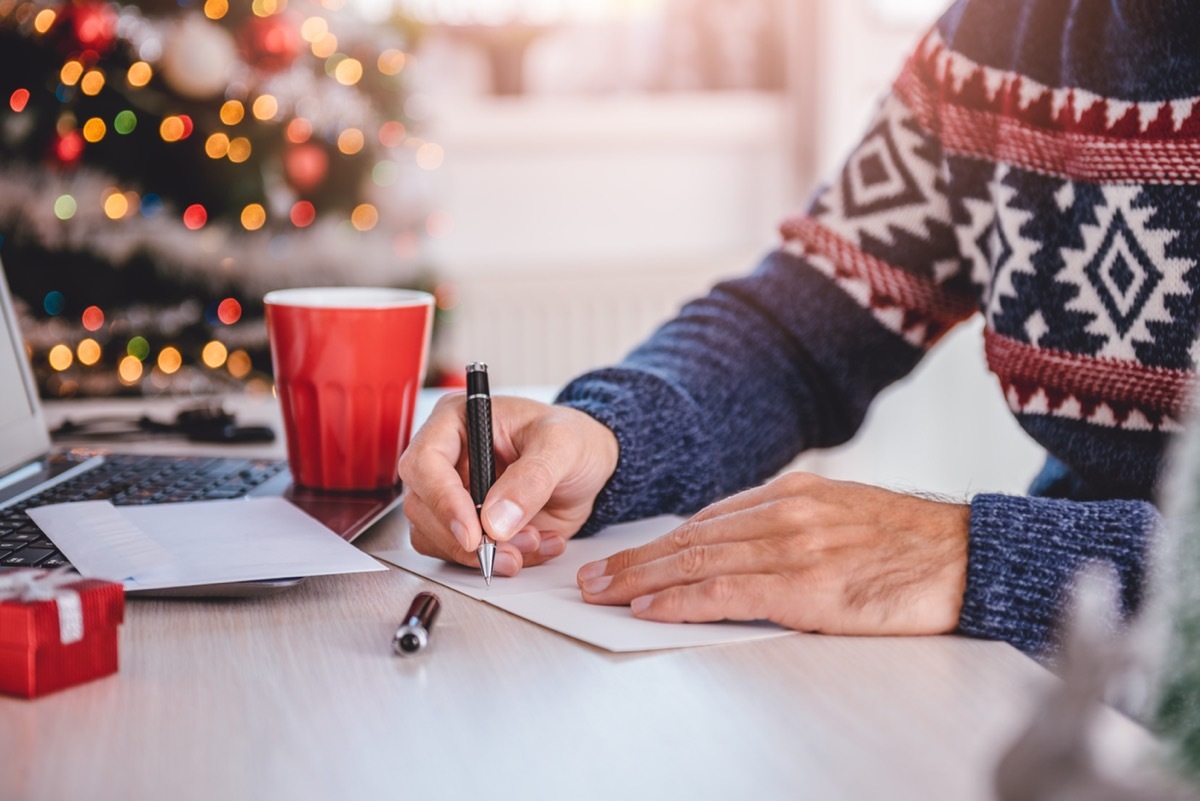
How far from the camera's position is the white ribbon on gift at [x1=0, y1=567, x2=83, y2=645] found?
49 cm

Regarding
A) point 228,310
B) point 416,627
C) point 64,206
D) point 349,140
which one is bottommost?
point 228,310

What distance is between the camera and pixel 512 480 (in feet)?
2.21

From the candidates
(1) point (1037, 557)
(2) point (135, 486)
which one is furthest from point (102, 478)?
(1) point (1037, 557)

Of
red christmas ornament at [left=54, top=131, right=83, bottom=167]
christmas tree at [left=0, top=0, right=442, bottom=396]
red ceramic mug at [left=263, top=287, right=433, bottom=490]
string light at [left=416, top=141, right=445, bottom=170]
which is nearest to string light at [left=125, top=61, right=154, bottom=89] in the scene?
christmas tree at [left=0, top=0, right=442, bottom=396]

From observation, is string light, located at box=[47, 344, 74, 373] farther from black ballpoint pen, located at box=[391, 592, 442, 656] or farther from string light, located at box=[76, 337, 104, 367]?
black ballpoint pen, located at box=[391, 592, 442, 656]

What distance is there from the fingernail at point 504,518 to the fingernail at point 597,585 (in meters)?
0.05

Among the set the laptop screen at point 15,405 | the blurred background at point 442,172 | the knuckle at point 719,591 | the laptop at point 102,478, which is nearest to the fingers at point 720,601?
the knuckle at point 719,591

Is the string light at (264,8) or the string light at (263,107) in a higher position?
the string light at (264,8)

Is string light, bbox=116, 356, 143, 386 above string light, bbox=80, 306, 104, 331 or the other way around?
the other way around

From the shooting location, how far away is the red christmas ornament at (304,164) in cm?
217

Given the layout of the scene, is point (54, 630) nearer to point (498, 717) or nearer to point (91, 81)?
point (498, 717)

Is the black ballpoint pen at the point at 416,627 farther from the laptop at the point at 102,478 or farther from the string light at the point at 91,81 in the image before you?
the string light at the point at 91,81

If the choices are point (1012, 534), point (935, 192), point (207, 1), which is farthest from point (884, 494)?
point (207, 1)

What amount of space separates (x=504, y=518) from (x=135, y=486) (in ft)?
1.00
